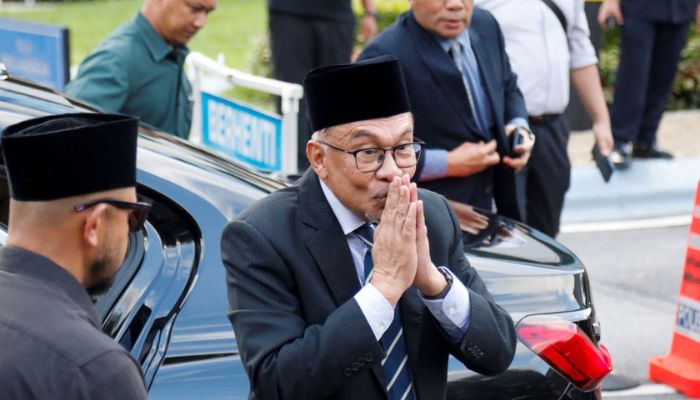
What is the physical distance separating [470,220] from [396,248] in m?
1.79

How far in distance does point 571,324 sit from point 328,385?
1.17 m

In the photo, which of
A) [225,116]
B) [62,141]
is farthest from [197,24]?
[62,141]

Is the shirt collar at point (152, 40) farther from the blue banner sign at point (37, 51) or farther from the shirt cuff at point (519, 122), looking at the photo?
the blue banner sign at point (37, 51)

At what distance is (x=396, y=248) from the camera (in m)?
2.69

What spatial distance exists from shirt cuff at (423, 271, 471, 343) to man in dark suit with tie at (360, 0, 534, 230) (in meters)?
1.71

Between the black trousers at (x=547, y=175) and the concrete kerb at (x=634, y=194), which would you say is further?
the concrete kerb at (x=634, y=194)

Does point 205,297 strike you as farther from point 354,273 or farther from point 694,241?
point 694,241

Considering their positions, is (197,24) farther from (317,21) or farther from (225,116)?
(317,21)

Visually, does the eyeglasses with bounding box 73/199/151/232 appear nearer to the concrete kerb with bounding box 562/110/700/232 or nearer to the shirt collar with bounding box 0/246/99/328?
the shirt collar with bounding box 0/246/99/328

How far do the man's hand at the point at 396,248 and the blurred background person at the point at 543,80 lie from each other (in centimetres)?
291

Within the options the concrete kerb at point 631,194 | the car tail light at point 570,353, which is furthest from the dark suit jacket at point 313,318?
the concrete kerb at point 631,194

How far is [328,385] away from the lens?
271 cm

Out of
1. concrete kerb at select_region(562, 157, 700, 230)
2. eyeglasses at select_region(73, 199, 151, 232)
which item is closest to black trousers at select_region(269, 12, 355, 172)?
concrete kerb at select_region(562, 157, 700, 230)

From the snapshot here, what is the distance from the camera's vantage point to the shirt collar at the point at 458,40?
15.9 feet
